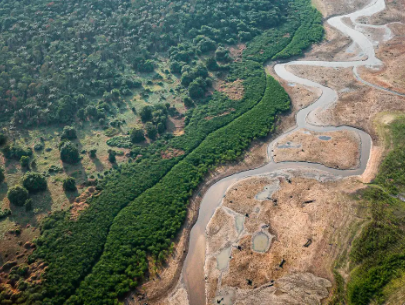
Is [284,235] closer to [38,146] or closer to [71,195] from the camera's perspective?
[71,195]

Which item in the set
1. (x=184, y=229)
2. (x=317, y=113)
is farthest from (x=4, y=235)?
(x=317, y=113)

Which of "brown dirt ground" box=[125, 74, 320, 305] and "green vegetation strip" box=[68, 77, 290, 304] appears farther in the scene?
"brown dirt ground" box=[125, 74, 320, 305]

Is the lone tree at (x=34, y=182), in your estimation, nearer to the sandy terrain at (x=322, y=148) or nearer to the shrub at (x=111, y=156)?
the shrub at (x=111, y=156)

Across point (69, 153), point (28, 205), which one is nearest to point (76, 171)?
point (69, 153)

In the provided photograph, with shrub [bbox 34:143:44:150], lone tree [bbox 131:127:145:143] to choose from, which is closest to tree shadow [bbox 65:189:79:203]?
shrub [bbox 34:143:44:150]

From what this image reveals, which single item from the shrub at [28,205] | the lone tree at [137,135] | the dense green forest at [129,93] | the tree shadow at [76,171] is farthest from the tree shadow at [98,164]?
the shrub at [28,205]

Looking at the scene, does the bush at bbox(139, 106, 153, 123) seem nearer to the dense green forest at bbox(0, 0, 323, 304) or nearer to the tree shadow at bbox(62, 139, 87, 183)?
the dense green forest at bbox(0, 0, 323, 304)
